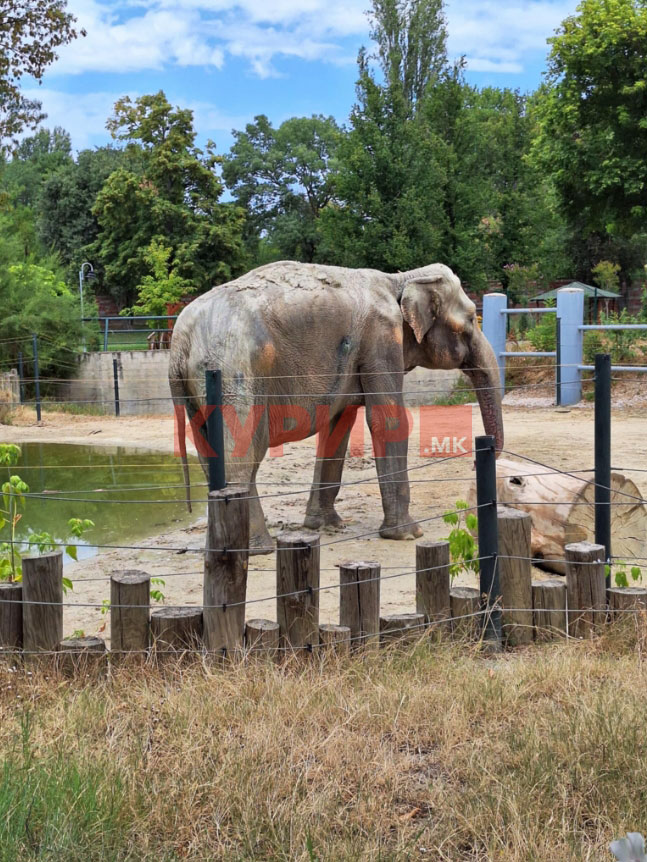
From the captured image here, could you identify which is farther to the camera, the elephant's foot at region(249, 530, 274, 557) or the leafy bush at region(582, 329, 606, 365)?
the leafy bush at region(582, 329, 606, 365)

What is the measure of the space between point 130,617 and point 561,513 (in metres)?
3.18

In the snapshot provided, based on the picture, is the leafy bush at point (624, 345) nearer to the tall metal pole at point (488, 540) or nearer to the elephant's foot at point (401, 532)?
the elephant's foot at point (401, 532)

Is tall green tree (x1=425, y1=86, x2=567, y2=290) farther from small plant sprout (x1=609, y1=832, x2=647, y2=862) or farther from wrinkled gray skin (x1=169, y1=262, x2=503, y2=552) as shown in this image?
small plant sprout (x1=609, y1=832, x2=647, y2=862)

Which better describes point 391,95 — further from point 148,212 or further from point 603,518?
point 603,518

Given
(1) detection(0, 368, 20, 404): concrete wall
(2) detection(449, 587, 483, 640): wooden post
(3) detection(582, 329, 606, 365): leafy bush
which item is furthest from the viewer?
(1) detection(0, 368, 20, 404): concrete wall

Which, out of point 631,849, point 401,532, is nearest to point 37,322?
point 401,532

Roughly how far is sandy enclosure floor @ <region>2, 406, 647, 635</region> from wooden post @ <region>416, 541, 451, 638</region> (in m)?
0.64

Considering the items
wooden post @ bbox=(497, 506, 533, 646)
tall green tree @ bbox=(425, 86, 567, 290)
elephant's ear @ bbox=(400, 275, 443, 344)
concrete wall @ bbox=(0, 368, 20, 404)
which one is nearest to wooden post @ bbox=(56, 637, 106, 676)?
wooden post @ bbox=(497, 506, 533, 646)

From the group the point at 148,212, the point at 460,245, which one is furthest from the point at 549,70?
the point at 148,212

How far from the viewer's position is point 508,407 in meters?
16.5

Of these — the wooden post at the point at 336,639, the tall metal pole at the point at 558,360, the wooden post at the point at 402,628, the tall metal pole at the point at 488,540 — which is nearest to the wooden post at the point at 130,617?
the wooden post at the point at 336,639

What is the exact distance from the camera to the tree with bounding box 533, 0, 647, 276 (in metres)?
23.8

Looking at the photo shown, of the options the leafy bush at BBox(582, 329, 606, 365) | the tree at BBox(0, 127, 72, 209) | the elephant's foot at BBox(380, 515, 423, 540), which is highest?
the tree at BBox(0, 127, 72, 209)

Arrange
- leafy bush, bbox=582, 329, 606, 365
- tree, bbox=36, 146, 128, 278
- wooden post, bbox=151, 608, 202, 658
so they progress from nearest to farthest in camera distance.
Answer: wooden post, bbox=151, 608, 202, 658, leafy bush, bbox=582, 329, 606, 365, tree, bbox=36, 146, 128, 278
